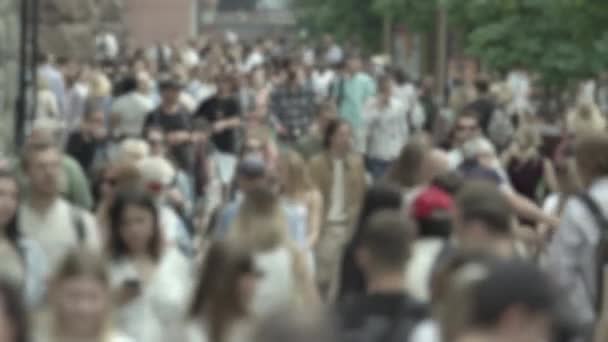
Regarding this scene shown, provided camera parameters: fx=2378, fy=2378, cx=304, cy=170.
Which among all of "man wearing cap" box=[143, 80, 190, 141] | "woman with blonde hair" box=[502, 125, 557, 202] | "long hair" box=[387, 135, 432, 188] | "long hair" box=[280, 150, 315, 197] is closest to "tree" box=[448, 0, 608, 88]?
"man wearing cap" box=[143, 80, 190, 141]

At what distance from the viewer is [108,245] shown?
1008cm

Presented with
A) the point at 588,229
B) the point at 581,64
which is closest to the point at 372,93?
the point at 581,64

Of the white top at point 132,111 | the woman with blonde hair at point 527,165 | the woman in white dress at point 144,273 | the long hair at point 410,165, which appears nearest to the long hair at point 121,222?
the woman in white dress at point 144,273

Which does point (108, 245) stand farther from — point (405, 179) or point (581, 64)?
point (581, 64)

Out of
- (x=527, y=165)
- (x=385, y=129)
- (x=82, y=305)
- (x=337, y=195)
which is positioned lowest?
(x=385, y=129)

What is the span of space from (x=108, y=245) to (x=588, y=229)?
2569mm

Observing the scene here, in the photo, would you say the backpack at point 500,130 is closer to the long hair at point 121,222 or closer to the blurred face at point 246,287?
the long hair at point 121,222

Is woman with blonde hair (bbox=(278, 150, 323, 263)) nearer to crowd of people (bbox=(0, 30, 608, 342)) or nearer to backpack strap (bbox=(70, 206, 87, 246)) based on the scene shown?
crowd of people (bbox=(0, 30, 608, 342))

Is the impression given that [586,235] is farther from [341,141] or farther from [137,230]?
[341,141]

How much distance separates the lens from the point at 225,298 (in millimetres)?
8586

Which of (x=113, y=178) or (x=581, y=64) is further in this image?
(x=581, y=64)

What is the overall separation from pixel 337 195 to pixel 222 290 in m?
→ 7.76

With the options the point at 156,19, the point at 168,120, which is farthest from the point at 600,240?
the point at 156,19

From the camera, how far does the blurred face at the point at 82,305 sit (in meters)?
7.71
